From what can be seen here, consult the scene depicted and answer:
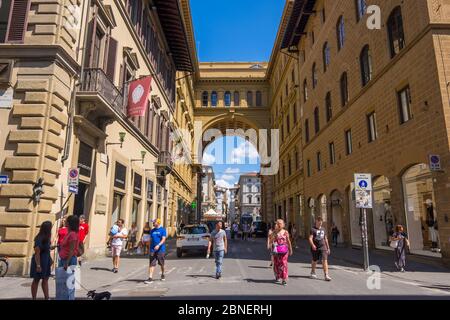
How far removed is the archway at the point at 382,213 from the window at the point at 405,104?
3.29 metres

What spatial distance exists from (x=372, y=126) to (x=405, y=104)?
370 centimetres

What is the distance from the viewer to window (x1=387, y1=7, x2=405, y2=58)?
1589 centimetres

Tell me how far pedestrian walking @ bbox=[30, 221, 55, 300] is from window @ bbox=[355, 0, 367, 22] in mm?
20253

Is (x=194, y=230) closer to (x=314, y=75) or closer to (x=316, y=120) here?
(x=316, y=120)

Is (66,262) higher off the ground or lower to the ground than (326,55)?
lower

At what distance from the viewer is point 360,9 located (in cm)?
2069

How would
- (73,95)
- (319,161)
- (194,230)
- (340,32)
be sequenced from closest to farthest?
1. (73,95)
2. (194,230)
3. (340,32)
4. (319,161)

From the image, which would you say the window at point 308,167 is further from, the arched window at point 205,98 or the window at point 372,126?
the arched window at point 205,98

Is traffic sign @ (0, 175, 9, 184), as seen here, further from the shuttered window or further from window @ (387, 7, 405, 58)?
window @ (387, 7, 405, 58)

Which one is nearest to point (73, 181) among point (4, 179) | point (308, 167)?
point (4, 179)

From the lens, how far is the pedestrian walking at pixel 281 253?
9383 millimetres

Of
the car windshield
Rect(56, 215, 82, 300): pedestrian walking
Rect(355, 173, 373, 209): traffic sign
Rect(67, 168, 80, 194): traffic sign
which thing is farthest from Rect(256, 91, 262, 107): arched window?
Rect(56, 215, 82, 300): pedestrian walking
